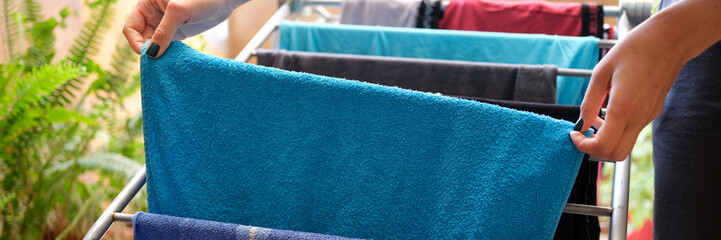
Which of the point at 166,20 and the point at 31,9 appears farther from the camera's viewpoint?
the point at 31,9

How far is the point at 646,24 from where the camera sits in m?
0.48

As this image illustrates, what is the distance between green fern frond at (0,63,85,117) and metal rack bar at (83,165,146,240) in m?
0.62

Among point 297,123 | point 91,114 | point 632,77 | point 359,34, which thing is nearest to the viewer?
point 632,77

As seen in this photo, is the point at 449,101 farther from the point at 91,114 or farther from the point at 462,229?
the point at 91,114

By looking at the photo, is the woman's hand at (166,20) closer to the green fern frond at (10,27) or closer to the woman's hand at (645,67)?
the woman's hand at (645,67)

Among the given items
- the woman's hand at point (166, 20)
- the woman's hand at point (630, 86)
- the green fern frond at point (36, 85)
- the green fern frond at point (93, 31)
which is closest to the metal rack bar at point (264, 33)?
the woman's hand at point (166, 20)

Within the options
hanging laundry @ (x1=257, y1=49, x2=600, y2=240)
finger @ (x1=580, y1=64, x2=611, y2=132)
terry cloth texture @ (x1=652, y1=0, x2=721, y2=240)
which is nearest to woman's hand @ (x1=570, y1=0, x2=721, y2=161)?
finger @ (x1=580, y1=64, x2=611, y2=132)

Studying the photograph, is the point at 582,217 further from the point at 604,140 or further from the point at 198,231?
the point at 198,231

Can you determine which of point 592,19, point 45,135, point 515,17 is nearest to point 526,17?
point 515,17

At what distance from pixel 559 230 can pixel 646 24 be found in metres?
0.30

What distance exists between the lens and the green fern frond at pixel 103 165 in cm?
135

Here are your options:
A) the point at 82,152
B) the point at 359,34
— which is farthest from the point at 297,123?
the point at 82,152

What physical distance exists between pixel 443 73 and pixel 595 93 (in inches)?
16.5

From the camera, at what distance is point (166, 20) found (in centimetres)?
59
